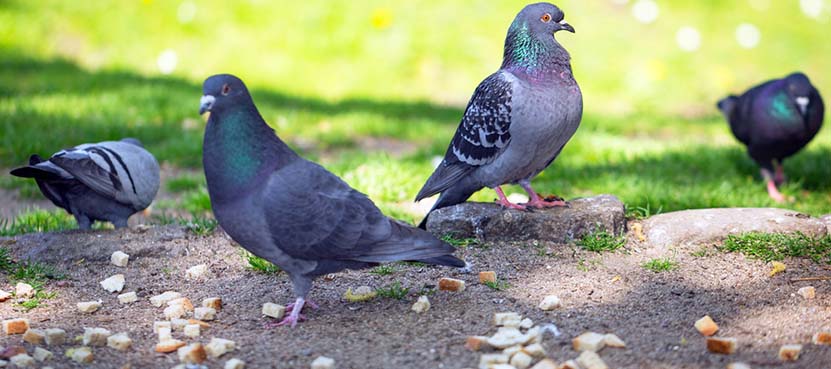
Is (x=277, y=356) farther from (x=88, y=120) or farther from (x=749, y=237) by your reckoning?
(x=88, y=120)

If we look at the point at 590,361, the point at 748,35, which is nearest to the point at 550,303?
the point at 590,361

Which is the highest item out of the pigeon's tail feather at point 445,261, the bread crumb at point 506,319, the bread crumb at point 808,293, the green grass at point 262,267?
the pigeon's tail feather at point 445,261

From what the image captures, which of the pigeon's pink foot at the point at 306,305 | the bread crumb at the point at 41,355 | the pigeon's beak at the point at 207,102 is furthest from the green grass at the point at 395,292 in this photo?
the bread crumb at the point at 41,355

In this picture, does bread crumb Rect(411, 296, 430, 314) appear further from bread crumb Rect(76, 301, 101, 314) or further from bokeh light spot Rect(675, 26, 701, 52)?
bokeh light spot Rect(675, 26, 701, 52)

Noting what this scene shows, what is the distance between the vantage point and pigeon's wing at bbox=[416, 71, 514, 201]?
13.5 feet

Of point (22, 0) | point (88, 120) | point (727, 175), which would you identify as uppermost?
point (22, 0)

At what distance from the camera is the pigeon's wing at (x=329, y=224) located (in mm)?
3191

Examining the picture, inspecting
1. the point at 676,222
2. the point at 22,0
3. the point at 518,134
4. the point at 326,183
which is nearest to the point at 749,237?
the point at 676,222

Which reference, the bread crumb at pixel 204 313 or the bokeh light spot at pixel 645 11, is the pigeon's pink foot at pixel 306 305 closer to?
the bread crumb at pixel 204 313

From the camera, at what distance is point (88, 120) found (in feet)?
23.7

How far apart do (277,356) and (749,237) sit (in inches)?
90.4

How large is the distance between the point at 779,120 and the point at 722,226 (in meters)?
2.40

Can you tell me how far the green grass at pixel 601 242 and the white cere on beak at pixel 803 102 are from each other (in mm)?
2731

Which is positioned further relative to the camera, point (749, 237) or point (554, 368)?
point (749, 237)
